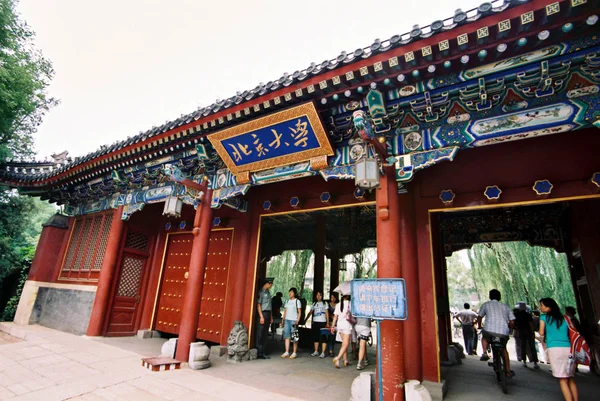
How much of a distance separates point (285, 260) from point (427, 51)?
13.6 meters

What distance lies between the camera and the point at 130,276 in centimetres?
841

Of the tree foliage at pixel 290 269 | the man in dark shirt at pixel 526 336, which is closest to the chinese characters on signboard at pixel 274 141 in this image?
the man in dark shirt at pixel 526 336

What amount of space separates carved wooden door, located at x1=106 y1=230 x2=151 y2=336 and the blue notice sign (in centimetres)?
725

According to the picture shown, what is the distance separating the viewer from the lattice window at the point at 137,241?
845 centimetres

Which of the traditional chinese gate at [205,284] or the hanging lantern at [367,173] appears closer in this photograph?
the hanging lantern at [367,173]

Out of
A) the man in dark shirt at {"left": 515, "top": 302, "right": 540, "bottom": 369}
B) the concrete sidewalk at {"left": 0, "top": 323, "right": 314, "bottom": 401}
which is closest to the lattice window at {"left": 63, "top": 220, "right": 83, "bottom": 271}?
the concrete sidewalk at {"left": 0, "top": 323, "right": 314, "bottom": 401}

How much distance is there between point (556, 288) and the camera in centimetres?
1002

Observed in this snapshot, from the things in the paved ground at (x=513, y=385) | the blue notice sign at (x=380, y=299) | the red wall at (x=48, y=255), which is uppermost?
the red wall at (x=48, y=255)

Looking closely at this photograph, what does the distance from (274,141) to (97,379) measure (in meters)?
4.49

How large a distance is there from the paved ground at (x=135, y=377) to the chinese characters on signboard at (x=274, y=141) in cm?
357

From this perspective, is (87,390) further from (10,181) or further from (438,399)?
(10,181)

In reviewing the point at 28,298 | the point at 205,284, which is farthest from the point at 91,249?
the point at 205,284

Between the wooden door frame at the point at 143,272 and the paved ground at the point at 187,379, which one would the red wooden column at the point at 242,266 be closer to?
the paved ground at the point at 187,379

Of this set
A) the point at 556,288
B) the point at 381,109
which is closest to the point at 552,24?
the point at 381,109
